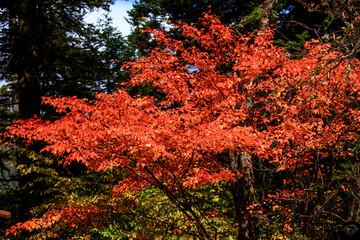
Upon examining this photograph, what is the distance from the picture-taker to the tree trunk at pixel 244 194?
20.6 feet

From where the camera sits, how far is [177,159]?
228 inches

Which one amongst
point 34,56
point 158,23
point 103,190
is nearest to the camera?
point 34,56

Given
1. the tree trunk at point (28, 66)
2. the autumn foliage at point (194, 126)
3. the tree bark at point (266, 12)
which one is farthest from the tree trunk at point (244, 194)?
the tree trunk at point (28, 66)

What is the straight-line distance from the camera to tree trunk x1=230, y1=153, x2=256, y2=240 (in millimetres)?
6266

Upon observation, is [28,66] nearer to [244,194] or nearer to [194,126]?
[194,126]

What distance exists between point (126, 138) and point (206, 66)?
3.33 meters

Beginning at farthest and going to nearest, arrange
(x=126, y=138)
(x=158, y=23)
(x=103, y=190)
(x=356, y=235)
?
(x=158, y=23) → (x=103, y=190) → (x=126, y=138) → (x=356, y=235)

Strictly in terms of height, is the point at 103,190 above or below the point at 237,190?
below

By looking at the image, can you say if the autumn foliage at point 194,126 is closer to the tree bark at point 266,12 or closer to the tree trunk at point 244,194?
the tree trunk at point 244,194

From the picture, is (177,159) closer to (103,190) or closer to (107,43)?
(103,190)

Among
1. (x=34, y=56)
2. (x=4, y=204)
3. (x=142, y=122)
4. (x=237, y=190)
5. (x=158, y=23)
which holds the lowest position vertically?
(x=4, y=204)

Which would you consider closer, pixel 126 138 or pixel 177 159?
pixel 126 138

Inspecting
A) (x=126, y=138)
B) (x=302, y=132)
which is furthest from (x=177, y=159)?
(x=302, y=132)

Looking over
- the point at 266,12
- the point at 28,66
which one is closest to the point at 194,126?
the point at 266,12
